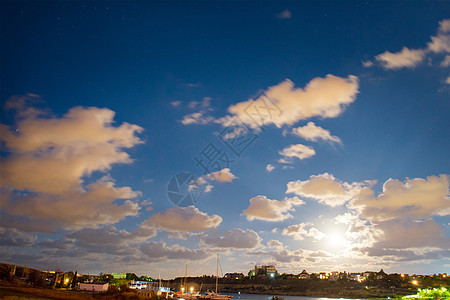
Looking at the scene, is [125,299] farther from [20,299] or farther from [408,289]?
[408,289]

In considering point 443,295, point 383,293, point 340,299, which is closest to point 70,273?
point 443,295

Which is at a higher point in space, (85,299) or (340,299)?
(85,299)

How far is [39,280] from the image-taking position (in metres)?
75.4

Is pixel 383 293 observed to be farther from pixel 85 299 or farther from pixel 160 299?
pixel 85 299

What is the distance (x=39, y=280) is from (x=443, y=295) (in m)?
114

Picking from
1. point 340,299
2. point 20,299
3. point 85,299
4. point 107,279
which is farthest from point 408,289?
point 20,299

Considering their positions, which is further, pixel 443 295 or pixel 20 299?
pixel 443 295

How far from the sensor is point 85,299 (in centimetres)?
4769

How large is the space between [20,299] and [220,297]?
92.3m

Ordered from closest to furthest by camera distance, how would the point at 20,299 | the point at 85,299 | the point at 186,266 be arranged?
the point at 20,299 → the point at 85,299 → the point at 186,266

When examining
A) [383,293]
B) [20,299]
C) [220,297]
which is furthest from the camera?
[383,293]

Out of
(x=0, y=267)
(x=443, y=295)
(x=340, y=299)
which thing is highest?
(x=0, y=267)

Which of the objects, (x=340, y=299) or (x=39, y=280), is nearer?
(x=39, y=280)

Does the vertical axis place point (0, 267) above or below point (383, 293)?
above
